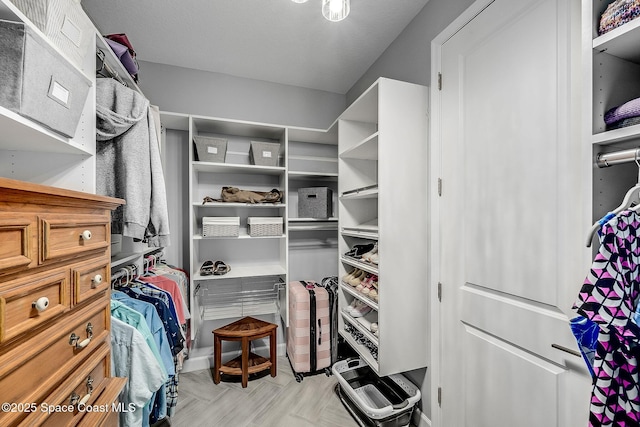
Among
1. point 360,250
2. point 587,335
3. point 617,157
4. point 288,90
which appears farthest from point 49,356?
A: point 288,90

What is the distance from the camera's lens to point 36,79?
2.58ft

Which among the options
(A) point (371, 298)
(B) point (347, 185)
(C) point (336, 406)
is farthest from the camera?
(B) point (347, 185)

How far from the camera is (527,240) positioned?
1.14m

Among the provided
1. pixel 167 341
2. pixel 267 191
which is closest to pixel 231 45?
pixel 267 191

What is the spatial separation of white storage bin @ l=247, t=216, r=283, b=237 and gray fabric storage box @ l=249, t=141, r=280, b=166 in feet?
1.63

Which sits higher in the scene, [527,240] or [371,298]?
[527,240]

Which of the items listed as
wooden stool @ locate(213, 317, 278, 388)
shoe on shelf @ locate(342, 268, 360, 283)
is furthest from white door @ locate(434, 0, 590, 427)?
wooden stool @ locate(213, 317, 278, 388)

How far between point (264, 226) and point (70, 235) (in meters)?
1.63

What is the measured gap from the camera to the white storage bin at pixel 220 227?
221 centimetres

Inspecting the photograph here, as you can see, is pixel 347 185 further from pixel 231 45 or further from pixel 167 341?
pixel 167 341

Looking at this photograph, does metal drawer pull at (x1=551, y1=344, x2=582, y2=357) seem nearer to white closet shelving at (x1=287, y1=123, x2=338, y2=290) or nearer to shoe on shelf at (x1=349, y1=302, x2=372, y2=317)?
shoe on shelf at (x1=349, y1=302, x2=372, y2=317)

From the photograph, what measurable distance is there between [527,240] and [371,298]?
3.21ft

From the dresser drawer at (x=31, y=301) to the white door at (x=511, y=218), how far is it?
1.43m

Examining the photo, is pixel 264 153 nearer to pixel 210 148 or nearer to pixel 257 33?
pixel 210 148
